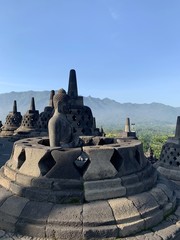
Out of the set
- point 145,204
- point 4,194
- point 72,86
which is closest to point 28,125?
point 72,86

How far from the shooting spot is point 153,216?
12.4 ft

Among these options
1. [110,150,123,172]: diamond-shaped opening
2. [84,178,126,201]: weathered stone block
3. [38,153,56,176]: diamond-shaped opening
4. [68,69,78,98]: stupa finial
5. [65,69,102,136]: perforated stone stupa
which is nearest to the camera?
[84,178,126,201]: weathered stone block

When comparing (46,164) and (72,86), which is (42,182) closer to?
(46,164)

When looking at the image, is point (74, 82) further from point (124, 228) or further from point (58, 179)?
point (124, 228)

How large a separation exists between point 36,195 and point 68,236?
839 mm

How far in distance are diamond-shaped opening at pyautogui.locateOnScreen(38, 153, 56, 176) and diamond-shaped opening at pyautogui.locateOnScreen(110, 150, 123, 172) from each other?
3.47ft

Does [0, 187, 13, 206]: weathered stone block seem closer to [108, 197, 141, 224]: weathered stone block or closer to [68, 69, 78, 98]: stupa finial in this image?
[108, 197, 141, 224]: weathered stone block

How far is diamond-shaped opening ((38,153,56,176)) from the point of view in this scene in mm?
4021

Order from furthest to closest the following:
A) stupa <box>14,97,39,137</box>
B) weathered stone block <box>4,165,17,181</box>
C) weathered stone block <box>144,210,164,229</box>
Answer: stupa <box>14,97,39,137</box>, weathered stone block <box>4,165,17,181</box>, weathered stone block <box>144,210,164,229</box>

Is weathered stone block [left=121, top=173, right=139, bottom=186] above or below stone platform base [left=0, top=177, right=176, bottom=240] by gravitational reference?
above

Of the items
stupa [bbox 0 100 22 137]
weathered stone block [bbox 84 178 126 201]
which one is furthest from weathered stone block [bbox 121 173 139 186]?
stupa [bbox 0 100 22 137]

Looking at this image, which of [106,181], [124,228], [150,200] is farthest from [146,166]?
[124,228]

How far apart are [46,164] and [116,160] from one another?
125cm

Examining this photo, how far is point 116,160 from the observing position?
4.34m
